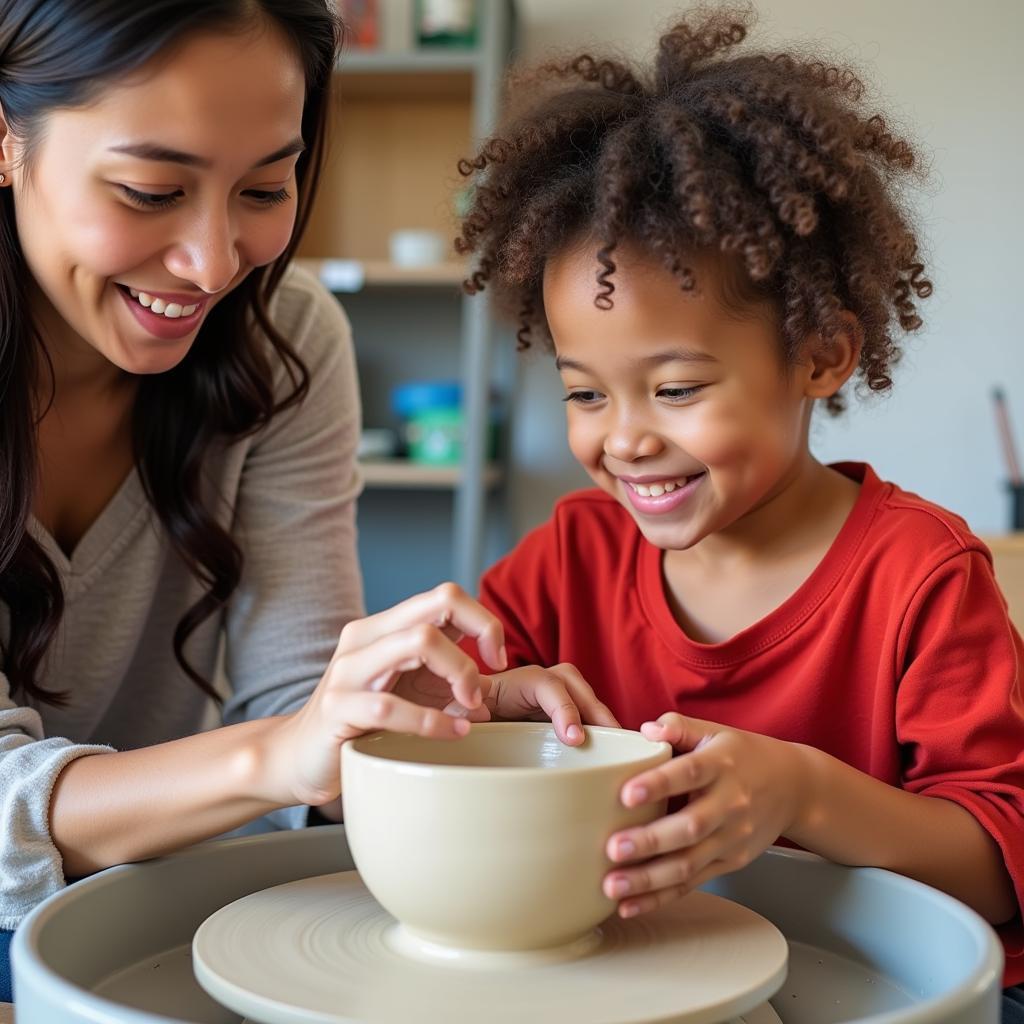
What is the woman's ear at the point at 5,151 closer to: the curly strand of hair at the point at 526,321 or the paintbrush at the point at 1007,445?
the curly strand of hair at the point at 526,321

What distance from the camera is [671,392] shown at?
0.92 metres

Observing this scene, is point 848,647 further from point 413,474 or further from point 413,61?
point 413,61

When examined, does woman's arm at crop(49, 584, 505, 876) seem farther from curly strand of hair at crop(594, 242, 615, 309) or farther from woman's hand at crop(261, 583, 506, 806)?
curly strand of hair at crop(594, 242, 615, 309)

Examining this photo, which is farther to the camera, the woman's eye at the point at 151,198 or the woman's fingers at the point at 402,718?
the woman's eye at the point at 151,198

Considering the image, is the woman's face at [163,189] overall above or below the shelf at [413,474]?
above

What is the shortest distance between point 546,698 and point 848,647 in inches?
11.3

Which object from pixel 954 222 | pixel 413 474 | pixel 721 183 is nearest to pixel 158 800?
pixel 721 183

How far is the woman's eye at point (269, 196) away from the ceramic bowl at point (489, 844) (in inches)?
20.5

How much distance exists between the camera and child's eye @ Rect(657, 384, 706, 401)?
912mm

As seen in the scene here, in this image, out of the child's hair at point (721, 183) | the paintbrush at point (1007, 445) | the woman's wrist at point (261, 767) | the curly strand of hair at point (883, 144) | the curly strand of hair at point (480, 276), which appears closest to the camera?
the woman's wrist at point (261, 767)

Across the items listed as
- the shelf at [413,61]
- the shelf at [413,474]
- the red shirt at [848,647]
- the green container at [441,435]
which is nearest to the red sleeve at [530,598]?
the red shirt at [848,647]

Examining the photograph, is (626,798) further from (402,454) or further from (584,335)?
(402,454)

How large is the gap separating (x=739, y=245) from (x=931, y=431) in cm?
219

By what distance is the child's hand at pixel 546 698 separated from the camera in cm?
80
